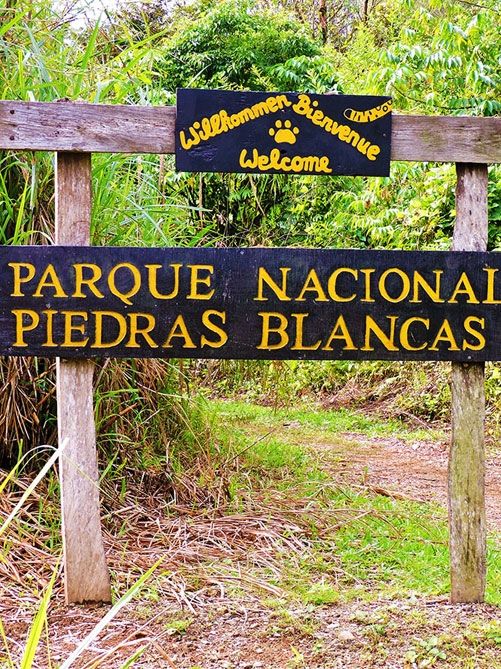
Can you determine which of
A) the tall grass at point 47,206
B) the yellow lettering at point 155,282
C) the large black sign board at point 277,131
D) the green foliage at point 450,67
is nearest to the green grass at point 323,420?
the tall grass at point 47,206

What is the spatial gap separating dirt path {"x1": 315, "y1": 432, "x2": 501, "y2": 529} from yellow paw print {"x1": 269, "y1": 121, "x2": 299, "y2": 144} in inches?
94.0

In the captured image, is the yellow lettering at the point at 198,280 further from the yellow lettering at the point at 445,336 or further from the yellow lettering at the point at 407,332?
the yellow lettering at the point at 445,336

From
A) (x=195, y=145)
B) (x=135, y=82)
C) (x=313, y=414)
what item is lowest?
(x=313, y=414)

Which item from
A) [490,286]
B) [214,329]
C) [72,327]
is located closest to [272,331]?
[214,329]

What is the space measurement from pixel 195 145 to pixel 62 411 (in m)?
1.02

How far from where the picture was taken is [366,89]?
24.9ft

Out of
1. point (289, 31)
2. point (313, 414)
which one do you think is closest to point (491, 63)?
point (313, 414)

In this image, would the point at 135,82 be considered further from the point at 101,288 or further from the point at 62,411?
the point at 62,411

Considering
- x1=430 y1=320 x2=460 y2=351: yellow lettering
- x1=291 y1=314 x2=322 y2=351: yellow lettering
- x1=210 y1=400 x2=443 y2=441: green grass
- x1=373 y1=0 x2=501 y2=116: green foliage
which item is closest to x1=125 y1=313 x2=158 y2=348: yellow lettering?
x1=291 y1=314 x2=322 y2=351: yellow lettering

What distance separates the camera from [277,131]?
2.73m

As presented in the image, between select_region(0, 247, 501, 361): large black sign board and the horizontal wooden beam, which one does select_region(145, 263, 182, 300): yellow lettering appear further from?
the horizontal wooden beam

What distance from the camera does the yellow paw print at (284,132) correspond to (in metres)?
2.73

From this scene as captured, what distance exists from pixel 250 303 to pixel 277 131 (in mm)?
599

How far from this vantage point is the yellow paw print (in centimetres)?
273
